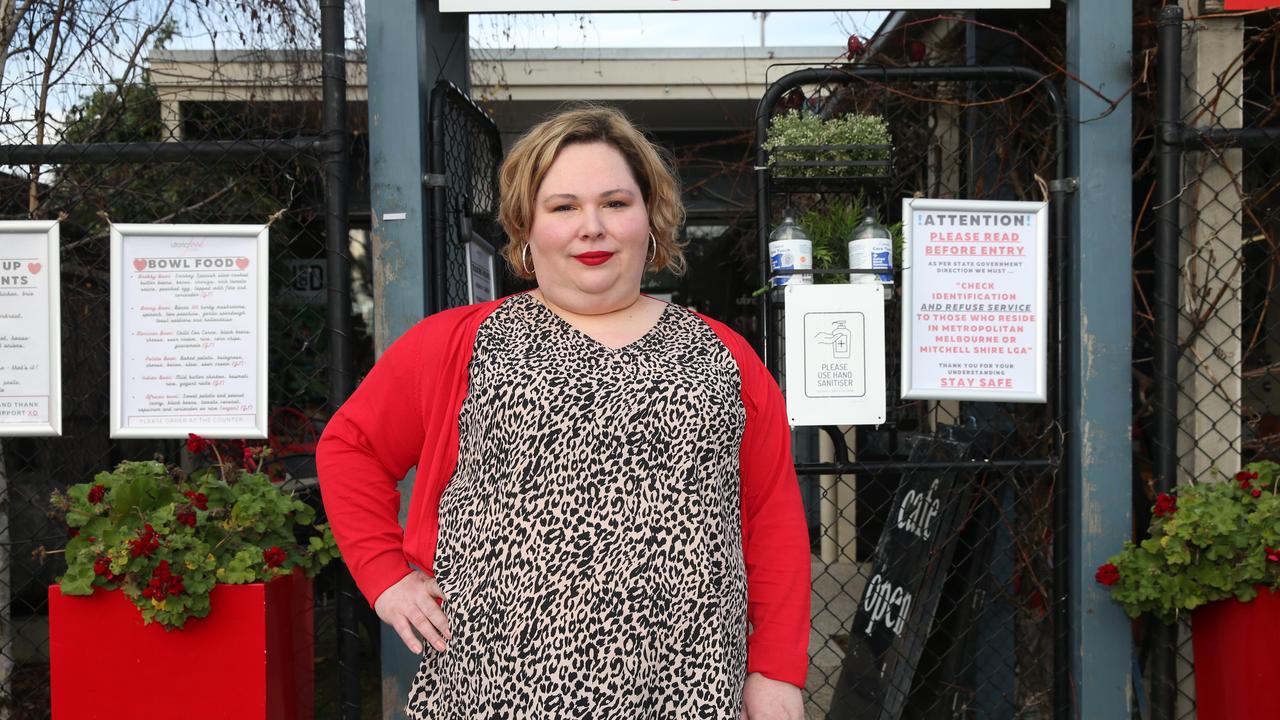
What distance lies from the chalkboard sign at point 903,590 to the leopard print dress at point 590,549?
4.33ft

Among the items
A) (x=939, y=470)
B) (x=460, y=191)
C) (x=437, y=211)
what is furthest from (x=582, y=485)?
(x=460, y=191)

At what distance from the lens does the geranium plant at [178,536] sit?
226cm

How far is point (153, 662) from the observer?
7.53ft

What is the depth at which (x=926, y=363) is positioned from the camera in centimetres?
277

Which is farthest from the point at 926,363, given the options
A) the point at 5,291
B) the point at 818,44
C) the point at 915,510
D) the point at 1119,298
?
the point at 818,44

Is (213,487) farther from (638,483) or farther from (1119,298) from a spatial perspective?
(1119,298)

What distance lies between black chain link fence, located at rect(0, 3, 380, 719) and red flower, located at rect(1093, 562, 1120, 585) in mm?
2367

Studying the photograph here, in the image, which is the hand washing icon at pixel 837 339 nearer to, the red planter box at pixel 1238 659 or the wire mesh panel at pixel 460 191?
the wire mesh panel at pixel 460 191

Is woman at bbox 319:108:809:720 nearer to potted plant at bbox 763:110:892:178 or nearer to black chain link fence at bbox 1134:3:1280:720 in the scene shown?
potted plant at bbox 763:110:892:178

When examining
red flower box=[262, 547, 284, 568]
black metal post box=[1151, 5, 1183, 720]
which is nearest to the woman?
red flower box=[262, 547, 284, 568]

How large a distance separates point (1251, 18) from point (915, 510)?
81.7 inches

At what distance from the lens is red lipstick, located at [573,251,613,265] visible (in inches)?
70.9

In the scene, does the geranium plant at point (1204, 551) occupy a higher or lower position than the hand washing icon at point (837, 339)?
lower

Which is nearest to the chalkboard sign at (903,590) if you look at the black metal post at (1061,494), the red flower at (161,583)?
the black metal post at (1061,494)
